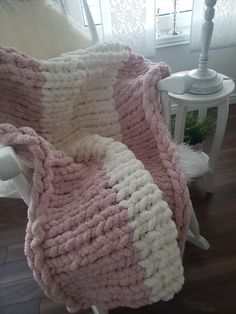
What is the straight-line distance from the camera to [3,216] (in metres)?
1.33

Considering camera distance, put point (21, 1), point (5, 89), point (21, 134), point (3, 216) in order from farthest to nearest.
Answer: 1. point (3, 216)
2. point (21, 1)
3. point (5, 89)
4. point (21, 134)

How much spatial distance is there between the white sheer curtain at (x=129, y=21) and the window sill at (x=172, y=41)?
0.16 metres

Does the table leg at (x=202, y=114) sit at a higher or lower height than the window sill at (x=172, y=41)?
lower

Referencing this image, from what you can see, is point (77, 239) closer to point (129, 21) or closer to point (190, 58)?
point (129, 21)

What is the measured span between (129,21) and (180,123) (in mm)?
552

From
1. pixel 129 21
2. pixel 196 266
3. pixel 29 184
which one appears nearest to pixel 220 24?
pixel 129 21

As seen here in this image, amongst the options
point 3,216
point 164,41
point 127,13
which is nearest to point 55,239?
point 3,216

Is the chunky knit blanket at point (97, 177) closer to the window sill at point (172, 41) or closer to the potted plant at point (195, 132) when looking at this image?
the potted plant at point (195, 132)

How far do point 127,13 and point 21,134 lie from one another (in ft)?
3.06

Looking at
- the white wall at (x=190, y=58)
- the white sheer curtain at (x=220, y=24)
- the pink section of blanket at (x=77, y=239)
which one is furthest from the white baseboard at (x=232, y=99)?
the pink section of blanket at (x=77, y=239)

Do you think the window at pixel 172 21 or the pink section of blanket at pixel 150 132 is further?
the window at pixel 172 21

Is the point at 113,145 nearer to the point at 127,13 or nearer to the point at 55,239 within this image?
the point at 55,239

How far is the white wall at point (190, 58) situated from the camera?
5.39 feet

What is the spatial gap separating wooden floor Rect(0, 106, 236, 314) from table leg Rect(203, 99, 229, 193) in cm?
7
